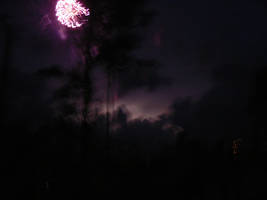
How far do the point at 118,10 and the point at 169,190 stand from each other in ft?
34.5

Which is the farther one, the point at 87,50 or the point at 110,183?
the point at 87,50

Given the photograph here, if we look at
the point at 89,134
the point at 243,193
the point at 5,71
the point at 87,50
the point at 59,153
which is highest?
the point at 87,50

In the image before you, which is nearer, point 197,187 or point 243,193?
point 197,187

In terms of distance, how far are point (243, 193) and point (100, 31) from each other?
41.1ft

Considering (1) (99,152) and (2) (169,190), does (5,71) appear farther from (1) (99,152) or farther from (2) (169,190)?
(2) (169,190)

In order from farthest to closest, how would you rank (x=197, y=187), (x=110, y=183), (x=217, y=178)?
(x=217, y=178) < (x=197, y=187) < (x=110, y=183)

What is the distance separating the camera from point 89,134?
49.0 ft

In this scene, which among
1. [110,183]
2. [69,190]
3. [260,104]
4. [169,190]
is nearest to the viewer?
[69,190]

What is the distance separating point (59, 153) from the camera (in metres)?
15.3

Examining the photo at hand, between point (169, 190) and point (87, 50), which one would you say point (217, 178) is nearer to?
point (169, 190)

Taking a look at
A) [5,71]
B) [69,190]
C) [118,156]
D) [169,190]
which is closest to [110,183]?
[69,190]

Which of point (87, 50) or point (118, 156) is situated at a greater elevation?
point (87, 50)

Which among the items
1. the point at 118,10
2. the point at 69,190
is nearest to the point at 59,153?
the point at 69,190

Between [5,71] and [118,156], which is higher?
[5,71]
